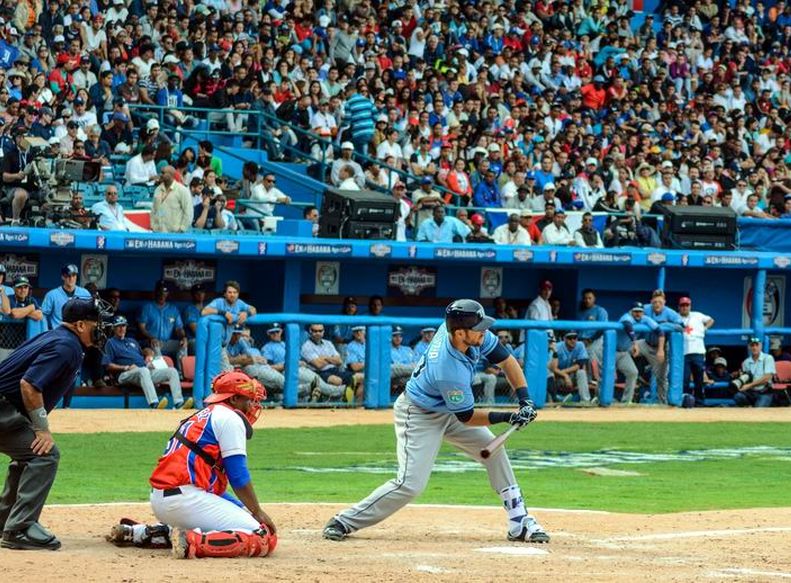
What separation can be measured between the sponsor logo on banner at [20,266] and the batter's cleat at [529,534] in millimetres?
10528

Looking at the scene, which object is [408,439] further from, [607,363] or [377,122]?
[377,122]

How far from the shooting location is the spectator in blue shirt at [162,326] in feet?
60.2

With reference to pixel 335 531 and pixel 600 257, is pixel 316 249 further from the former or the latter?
pixel 335 531

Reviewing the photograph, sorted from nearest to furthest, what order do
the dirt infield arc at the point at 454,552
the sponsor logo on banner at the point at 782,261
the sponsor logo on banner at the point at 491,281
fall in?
the dirt infield arc at the point at 454,552
the sponsor logo on banner at the point at 491,281
the sponsor logo on banner at the point at 782,261

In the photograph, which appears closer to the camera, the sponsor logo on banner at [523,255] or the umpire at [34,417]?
the umpire at [34,417]

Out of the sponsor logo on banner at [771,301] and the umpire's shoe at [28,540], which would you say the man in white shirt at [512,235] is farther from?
the umpire's shoe at [28,540]

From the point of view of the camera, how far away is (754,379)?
21750 mm

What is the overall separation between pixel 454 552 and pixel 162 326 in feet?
34.5

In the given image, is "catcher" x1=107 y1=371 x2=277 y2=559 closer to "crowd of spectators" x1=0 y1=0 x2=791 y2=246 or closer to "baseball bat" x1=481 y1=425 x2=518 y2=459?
"baseball bat" x1=481 y1=425 x2=518 y2=459

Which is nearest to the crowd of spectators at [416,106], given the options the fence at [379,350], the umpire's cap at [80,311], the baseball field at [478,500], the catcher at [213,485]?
the fence at [379,350]

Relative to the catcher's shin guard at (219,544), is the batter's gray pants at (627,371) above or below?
above


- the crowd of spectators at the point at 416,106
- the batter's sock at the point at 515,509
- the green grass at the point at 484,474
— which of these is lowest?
the green grass at the point at 484,474

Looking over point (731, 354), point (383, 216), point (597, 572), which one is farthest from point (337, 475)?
point (731, 354)

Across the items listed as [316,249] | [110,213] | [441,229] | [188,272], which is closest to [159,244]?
[110,213]
